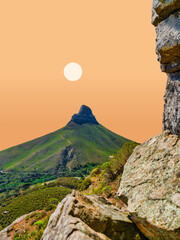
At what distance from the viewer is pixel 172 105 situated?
45.1 ft

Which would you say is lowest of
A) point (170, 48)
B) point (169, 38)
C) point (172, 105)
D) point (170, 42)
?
point (172, 105)

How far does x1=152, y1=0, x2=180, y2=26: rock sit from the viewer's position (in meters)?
12.3

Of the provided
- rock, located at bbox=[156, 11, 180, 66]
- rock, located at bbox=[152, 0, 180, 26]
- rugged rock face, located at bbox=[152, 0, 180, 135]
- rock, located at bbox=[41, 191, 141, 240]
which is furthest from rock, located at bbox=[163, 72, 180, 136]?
rock, located at bbox=[41, 191, 141, 240]

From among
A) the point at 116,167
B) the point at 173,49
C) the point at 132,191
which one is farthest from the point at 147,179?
the point at 116,167

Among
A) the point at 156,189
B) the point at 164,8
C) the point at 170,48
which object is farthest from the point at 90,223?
the point at 164,8

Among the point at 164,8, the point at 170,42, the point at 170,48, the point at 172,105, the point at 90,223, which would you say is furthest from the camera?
the point at 172,105

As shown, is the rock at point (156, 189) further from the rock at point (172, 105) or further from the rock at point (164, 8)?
the rock at point (164, 8)

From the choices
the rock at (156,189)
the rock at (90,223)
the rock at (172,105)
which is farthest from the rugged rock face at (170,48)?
the rock at (90,223)

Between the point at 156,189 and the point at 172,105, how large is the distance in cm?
830

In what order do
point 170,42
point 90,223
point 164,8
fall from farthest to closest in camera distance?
1. point 164,8
2. point 170,42
3. point 90,223

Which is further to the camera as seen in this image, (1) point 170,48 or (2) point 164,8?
(2) point 164,8

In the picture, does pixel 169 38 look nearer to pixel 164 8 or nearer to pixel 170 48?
pixel 170 48

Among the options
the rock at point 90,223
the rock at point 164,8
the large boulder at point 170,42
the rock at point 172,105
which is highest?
the rock at point 164,8

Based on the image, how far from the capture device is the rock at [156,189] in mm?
9102
